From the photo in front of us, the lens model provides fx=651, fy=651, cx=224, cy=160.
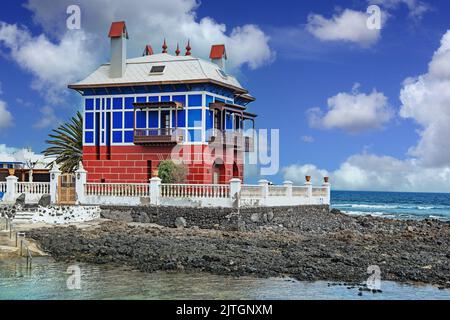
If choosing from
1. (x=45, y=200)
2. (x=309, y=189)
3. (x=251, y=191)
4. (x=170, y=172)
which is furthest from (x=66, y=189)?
(x=309, y=189)

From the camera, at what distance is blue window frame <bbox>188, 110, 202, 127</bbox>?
31.7 m

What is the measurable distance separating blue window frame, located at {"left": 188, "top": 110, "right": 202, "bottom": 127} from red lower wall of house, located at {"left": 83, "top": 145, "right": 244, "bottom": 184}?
1122 mm

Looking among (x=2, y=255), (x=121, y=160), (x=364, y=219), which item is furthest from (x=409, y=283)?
(x=121, y=160)

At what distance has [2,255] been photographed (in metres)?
19.6

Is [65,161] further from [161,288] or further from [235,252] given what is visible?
[161,288]

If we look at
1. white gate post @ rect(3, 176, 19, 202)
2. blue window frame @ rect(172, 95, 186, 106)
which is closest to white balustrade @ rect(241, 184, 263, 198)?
blue window frame @ rect(172, 95, 186, 106)

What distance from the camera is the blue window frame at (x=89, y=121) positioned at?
111 ft

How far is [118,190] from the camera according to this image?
29.1 metres

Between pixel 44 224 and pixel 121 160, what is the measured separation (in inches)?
351

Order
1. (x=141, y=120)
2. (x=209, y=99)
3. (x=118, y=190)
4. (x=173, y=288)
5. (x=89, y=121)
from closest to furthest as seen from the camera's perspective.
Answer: (x=173, y=288) → (x=118, y=190) → (x=209, y=99) → (x=141, y=120) → (x=89, y=121)

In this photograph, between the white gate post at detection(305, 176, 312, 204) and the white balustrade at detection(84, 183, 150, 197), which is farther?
the white gate post at detection(305, 176, 312, 204)

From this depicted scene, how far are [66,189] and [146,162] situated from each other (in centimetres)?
437

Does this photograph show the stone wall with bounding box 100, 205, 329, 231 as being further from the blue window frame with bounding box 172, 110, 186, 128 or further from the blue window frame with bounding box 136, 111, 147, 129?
the blue window frame with bounding box 136, 111, 147, 129

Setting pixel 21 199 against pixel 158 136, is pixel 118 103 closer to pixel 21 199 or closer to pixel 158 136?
pixel 158 136
